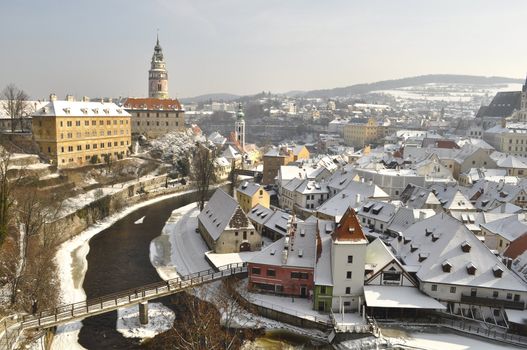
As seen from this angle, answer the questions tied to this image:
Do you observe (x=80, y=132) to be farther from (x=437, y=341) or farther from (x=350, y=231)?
(x=437, y=341)

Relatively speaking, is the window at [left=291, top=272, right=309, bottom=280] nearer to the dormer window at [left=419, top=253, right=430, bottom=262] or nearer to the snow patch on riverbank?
the dormer window at [left=419, top=253, right=430, bottom=262]

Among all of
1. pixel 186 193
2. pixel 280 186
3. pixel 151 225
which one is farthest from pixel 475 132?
pixel 151 225

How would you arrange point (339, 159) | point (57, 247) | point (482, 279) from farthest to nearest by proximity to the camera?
1. point (339, 159)
2. point (57, 247)
3. point (482, 279)

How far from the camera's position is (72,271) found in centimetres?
4394

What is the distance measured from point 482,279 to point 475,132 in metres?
103

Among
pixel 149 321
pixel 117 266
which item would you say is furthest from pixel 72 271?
pixel 149 321

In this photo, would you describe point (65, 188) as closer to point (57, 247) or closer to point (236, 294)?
point (57, 247)

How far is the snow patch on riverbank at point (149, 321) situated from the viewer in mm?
32844

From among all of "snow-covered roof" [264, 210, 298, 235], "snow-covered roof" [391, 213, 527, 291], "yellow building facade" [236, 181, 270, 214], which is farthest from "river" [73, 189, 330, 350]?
"snow-covered roof" [264, 210, 298, 235]

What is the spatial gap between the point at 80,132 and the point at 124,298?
5085 centimetres

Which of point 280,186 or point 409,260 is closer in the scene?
point 409,260

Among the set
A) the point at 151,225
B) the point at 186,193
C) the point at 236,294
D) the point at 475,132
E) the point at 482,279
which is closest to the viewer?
the point at 482,279

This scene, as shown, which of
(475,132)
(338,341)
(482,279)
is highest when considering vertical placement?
(475,132)

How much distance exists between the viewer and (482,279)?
33.2 m
